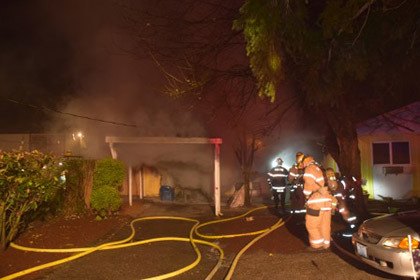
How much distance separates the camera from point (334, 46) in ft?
26.2

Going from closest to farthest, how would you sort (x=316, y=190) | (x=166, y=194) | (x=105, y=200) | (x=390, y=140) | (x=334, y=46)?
(x=316, y=190)
(x=334, y=46)
(x=105, y=200)
(x=390, y=140)
(x=166, y=194)

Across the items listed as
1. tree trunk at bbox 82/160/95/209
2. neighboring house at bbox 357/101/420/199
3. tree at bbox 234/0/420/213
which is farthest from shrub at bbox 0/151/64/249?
neighboring house at bbox 357/101/420/199

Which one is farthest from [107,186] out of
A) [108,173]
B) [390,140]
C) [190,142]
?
[390,140]

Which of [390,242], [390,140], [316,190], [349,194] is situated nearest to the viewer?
[390,242]

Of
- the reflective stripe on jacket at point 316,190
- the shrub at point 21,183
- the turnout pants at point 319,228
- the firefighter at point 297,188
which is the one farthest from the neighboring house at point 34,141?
the turnout pants at point 319,228

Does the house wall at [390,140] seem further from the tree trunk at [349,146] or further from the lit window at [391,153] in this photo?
the tree trunk at [349,146]

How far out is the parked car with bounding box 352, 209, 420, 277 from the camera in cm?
520

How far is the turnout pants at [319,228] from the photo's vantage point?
285 inches

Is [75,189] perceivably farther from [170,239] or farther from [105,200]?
[170,239]

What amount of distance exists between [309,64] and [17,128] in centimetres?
2052

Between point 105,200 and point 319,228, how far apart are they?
19.7ft

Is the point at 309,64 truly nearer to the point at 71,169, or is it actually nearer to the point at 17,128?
the point at 71,169

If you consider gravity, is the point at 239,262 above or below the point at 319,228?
below

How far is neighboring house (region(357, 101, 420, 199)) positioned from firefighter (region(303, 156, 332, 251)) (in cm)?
707
